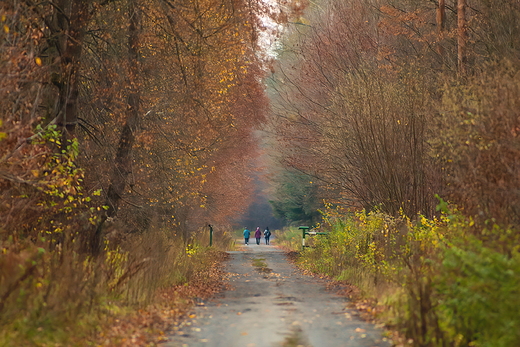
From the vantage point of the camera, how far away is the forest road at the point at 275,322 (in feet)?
30.1

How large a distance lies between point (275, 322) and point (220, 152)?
20165mm

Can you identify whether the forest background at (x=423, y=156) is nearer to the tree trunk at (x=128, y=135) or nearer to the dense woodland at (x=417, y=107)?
the dense woodland at (x=417, y=107)

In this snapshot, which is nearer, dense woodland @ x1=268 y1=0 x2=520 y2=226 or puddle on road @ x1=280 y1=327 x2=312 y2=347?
puddle on road @ x1=280 y1=327 x2=312 y2=347

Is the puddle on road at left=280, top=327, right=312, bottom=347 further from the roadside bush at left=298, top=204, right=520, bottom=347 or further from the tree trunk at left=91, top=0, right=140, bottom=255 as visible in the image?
the tree trunk at left=91, top=0, right=140, bottom=255

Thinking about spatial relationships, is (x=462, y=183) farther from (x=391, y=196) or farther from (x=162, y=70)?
(x=162, y=70)

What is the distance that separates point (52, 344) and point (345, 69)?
65.6 feet

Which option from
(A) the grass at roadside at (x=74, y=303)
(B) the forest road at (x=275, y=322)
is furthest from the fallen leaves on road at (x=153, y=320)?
(B) the forest road at (x=275, y=322)

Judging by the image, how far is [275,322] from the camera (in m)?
10.8

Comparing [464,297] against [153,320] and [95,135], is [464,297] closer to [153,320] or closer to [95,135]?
[153,320]

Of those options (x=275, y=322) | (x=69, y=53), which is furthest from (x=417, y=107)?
(x=275, y=322)

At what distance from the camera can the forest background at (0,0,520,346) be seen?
877 cm

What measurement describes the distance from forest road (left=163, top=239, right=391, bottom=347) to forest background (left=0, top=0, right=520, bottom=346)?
0.66m

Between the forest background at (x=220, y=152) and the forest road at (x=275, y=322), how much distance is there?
661 mm

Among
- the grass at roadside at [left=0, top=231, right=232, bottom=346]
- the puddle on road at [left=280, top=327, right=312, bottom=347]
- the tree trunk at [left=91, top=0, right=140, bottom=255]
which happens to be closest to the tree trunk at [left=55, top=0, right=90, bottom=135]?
the tree trunk at [left=91, top=0, right=140, bottom=255]
